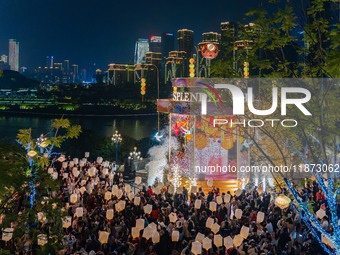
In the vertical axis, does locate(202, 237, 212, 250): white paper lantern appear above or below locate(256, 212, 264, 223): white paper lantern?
below

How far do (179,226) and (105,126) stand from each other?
5710 cm

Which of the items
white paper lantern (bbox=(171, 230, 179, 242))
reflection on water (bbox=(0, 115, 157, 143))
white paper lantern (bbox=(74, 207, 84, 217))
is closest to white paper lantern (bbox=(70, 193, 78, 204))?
white paper lantern (bbox=(74, 207, 84, 217))

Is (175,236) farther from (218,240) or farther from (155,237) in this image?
(218,240)

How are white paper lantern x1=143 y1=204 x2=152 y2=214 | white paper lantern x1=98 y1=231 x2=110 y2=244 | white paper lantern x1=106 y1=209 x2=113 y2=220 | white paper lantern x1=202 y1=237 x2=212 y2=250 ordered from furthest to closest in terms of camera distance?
white paper lantern x1=143 y1=204 x2=152 y2=214
white paper lantern x1=106 y1=209 x2=113 y2=220
white paper lantern x1=98 y1=231 x2=110 y2=244
white paper lantern x1=202 y1=237 x2=212 y2=250

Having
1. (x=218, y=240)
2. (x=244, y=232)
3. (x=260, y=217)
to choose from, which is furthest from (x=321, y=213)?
(x=218, y=240)

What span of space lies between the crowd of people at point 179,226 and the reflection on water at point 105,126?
35.1 meters

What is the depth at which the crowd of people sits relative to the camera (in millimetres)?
6863

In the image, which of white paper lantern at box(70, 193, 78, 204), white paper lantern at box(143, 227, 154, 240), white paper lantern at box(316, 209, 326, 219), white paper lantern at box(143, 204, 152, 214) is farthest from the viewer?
white paper lantern at box(70, 193, 78, 204)

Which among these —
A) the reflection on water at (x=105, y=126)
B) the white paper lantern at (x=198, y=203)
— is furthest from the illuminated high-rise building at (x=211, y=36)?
the reflection on water at (x=105, y=126)

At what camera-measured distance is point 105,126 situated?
63562mm

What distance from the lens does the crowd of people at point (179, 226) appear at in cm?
686

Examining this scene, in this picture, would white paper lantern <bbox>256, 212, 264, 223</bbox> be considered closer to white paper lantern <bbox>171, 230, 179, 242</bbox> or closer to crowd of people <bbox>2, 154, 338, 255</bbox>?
crowd of people <bbox>2, 154, 338, 255</bbox>

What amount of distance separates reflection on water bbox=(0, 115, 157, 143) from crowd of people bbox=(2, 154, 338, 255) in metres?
35.1

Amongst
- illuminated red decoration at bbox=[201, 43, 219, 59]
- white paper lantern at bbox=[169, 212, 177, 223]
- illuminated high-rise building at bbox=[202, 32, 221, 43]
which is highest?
illuminated high-rise building at bbox=[202, 32, 221, 43]
